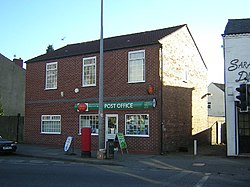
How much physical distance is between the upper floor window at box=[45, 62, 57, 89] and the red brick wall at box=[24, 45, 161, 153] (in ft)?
1.12

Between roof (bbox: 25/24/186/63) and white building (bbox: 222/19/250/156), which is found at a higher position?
roof (bbox: 25/24/186/63)

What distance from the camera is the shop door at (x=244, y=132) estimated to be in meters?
17.1

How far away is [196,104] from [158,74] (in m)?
7.26

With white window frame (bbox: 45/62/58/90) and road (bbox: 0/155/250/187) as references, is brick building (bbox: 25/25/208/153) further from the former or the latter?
road (bbox: 0/155/250/187)

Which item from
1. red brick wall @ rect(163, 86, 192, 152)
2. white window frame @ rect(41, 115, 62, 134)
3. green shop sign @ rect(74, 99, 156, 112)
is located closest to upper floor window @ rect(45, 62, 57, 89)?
white window frame @ rect(41, 115, 62, 134)

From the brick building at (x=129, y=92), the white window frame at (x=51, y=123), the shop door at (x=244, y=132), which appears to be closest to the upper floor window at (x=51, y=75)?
the brick building at (x=129, y=92)

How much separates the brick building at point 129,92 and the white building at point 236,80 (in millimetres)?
3768

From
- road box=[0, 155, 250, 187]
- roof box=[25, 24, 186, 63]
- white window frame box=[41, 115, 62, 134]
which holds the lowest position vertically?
road box=[0, 155, 250, 187]

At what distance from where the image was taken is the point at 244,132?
17.2 metres

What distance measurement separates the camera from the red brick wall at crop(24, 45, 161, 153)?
61.4ft

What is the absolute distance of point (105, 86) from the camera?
813 inches

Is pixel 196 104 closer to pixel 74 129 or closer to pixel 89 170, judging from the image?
pixel 74 129

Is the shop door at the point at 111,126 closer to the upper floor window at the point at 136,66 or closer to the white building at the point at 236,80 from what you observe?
the upper floor window at the point at 136,66

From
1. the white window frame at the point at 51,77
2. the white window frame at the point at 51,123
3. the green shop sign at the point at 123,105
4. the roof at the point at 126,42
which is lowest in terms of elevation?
the white window frame at the point at 51,123
